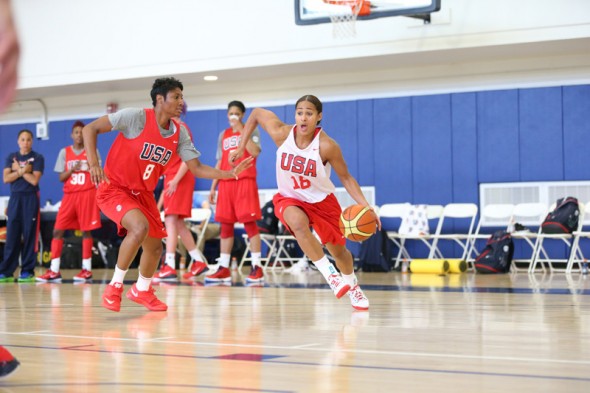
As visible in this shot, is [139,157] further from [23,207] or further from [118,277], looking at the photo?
[23,207]

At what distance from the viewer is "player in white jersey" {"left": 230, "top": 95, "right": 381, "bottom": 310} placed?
5930mm

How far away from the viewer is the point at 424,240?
12469mm

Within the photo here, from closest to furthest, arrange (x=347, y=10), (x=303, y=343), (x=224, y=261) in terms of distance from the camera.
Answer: (x=303, y=343)
(x=224, y=261)
(x=347, y=10)

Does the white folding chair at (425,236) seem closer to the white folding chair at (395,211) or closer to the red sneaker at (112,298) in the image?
the white folding chair at (395,211)

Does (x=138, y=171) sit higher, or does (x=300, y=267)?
(x=138, y=171)

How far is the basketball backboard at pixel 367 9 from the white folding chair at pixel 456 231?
265 cm

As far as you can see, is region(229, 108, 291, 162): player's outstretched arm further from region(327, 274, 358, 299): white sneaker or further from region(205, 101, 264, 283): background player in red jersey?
region(205, 101, 264, 283): background player in red jersey

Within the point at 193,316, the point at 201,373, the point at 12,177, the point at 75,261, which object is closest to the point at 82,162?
the point at 12,177

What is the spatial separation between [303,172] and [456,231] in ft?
23.7

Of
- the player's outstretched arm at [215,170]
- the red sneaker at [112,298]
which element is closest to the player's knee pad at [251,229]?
the player's outstretched arm at [215,170]

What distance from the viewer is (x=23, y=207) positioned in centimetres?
976

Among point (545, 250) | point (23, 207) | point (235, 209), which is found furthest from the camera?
point (545, 250)

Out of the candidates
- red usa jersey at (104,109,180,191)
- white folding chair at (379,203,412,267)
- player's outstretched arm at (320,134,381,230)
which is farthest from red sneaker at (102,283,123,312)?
white folding chair at (379,203,412,267)

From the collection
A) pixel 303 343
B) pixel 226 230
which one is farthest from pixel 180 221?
pixel 303 343
